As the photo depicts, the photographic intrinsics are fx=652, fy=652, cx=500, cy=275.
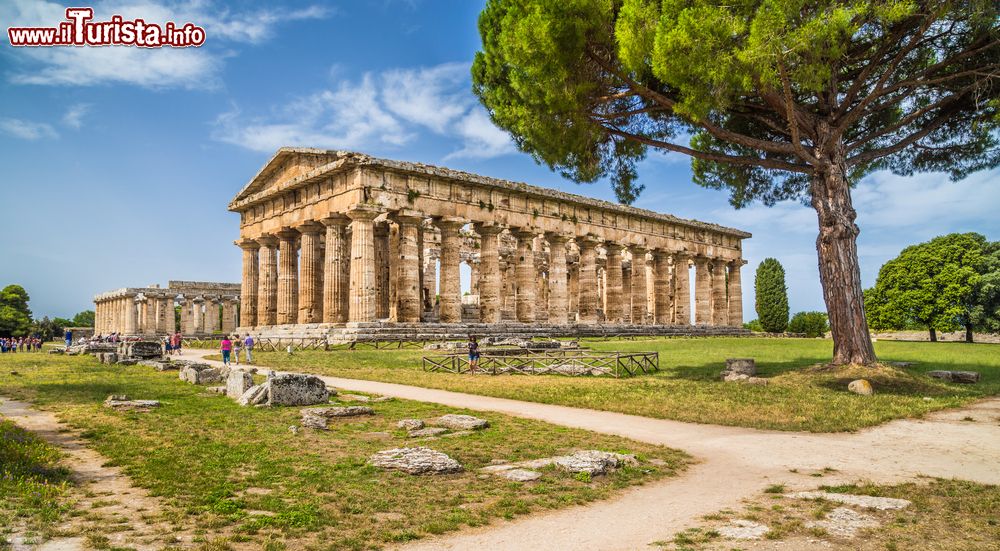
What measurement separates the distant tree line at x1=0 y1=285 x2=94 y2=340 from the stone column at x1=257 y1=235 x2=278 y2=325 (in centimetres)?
3347

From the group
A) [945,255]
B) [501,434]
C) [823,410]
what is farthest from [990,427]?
[945,255]

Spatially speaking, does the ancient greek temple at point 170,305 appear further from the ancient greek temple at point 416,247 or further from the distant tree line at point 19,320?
the ancient greek temple at point 416,247

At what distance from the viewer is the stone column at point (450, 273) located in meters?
35.2

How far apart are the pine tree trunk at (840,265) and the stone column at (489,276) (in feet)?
68.5

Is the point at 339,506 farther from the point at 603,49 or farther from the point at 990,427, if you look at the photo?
the point at 603,49

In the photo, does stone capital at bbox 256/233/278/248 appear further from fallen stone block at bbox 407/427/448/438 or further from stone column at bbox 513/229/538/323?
fallen stone block at bbox 407/427/448/438

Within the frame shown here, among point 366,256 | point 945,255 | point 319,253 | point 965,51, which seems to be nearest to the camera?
point 965,51

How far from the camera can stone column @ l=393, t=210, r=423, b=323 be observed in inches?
1314

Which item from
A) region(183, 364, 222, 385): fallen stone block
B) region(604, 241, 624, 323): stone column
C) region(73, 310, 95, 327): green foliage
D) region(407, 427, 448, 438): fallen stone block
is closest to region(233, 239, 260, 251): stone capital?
region(604, 241, 624, 323): stone column

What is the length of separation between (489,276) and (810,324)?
108 ft

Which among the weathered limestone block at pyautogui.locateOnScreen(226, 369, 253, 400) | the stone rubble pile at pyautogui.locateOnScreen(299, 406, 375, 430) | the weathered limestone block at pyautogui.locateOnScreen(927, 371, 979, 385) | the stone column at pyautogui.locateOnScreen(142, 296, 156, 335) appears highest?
the stone column at pyautogui.locateOnScreen(142, 296, 156, 335)

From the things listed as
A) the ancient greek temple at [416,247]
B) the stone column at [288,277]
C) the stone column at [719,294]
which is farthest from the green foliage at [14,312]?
the stone column at [719,294]

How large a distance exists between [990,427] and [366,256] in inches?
1028

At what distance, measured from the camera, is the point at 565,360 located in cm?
1942
